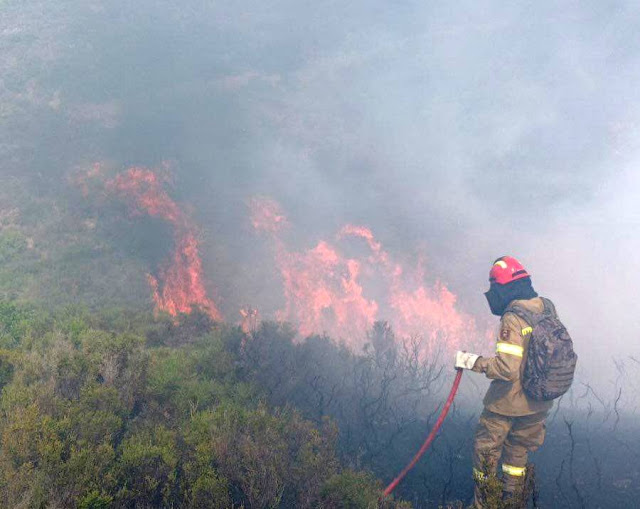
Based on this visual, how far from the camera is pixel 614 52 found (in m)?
27.8

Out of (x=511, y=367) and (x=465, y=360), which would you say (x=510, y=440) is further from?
(x=465, y=360)

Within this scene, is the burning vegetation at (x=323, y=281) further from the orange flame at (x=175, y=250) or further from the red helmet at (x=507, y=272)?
the red helmet at (x=507, y=272)

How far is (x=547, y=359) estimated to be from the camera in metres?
5.11

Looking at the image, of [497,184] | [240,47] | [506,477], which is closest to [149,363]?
[506,477]

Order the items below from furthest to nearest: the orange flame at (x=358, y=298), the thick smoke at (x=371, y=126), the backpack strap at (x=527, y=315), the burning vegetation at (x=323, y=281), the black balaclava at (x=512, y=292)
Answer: the thick smoke at (x=371, y=126)
the orange flame at (x=358, y=298)
the burning vegetation at (x=323, y=281)
the black balaclava at (x=512, y=292)
the backpack strap at (x=527, y=315)

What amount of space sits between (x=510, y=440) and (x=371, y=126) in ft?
69.3

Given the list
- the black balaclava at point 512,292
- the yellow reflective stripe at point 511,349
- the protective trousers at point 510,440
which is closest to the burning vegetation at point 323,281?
the protective trousers at point 510,440

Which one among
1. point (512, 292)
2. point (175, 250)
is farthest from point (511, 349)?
point (175, 250)

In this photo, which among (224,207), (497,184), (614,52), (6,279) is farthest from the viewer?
(614,52)

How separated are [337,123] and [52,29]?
1867 cm

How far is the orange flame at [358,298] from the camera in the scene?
13.6 metres

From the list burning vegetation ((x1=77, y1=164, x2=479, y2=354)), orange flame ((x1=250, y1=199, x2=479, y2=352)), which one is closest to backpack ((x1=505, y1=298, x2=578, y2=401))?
burning vegetation ((x1=77, y1=164, x2=479, y2=354))

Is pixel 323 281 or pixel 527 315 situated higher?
pixel 323 281

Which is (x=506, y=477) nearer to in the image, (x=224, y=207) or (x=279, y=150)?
(x=224, y=207)
